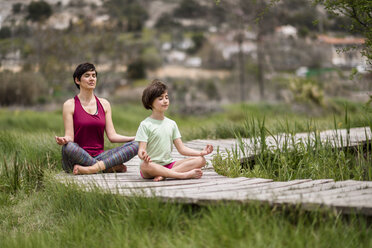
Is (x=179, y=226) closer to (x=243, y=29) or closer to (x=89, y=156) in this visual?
(x=89, y=156)

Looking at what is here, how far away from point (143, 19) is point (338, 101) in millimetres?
8428

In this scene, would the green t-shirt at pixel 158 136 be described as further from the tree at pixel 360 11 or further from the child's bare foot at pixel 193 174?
the tree at pixel 360 11

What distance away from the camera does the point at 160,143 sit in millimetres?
3957

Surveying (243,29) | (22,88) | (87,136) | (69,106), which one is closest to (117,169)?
(87,136)

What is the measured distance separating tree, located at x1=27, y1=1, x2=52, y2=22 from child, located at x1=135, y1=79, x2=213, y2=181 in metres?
12.7

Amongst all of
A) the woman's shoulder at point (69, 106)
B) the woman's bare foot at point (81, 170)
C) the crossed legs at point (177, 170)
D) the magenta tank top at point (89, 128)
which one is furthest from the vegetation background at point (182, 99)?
the woman's shoulder at point (69, 106)

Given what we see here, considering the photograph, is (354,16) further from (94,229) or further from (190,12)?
(190,12)

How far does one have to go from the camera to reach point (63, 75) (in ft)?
49.0

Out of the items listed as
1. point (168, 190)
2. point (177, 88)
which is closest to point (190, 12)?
point (177, 88)

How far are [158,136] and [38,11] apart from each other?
1303 cm

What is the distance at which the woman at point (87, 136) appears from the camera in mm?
4492

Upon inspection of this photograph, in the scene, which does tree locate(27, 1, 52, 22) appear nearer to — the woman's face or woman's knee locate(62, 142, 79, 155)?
the woman's face

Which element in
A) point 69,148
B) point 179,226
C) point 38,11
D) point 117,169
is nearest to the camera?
point 179,226

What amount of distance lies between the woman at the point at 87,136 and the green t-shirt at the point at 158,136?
0.71 metres
